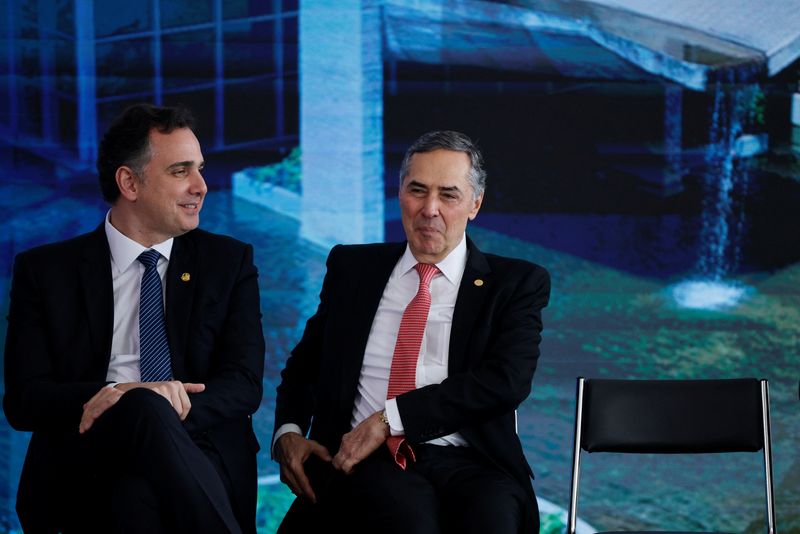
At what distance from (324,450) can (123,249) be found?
0.78 meters

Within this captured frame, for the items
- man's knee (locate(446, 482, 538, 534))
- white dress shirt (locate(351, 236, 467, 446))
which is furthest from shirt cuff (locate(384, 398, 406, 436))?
man's knee (locate(446, 482, 538, 534))

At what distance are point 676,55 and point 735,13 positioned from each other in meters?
0.29

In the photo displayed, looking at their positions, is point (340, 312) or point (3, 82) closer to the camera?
point (340, 312)

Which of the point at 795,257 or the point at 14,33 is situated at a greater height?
the point at 14,33

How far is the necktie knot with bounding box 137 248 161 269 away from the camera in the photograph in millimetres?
2734

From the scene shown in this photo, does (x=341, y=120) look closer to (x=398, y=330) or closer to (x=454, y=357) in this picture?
(x=398, y=330)

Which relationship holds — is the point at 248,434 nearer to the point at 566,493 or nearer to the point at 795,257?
the point at 566,493

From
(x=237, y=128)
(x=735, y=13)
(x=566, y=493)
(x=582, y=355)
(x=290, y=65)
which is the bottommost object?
(x=566, y=493)

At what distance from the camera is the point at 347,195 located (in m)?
4.11

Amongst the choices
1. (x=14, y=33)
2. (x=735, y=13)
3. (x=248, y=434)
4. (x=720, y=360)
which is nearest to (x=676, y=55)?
(x=735, y=13)

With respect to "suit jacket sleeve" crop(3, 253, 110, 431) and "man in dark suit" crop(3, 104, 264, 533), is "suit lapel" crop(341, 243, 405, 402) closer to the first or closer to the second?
"man in dark suit" crop(3, 104, 264, 533)

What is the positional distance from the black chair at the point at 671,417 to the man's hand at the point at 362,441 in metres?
0.67

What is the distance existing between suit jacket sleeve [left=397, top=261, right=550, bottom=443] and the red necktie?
0.10 metres

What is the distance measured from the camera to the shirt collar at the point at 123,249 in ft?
9.00
